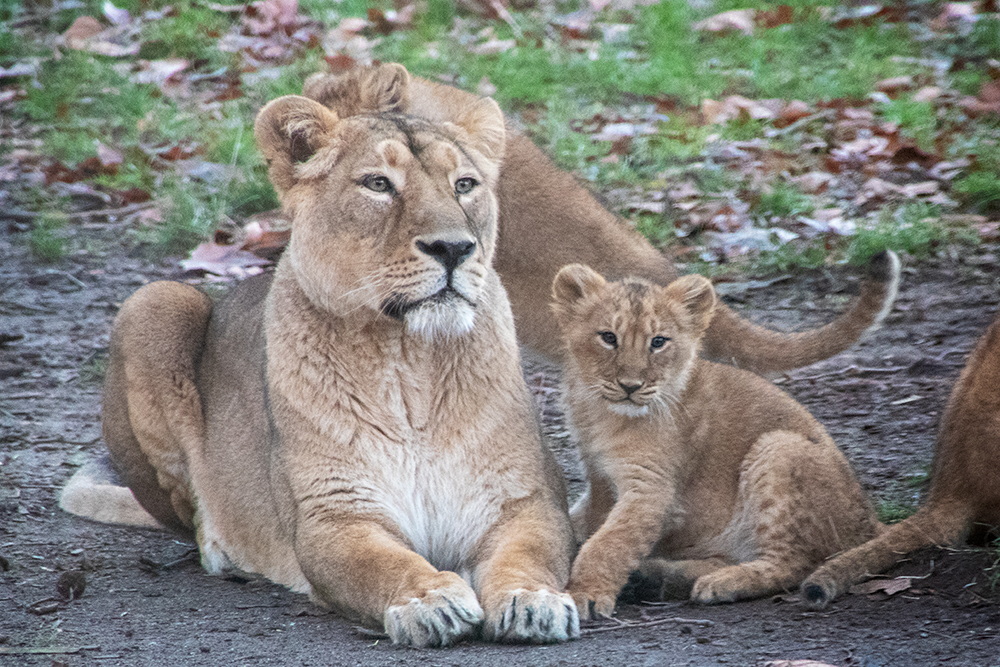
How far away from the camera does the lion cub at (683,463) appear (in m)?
3.56

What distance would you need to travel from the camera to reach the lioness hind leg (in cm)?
425

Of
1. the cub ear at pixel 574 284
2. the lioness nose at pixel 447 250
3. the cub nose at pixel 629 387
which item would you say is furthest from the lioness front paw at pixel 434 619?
the cub ear at pixel 574 284

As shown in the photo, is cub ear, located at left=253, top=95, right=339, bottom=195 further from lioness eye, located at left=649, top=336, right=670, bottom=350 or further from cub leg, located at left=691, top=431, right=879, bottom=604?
cub leg, located at left=691, top=431, right=879, bottom=604

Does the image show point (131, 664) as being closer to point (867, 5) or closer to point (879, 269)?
point (879, 269)

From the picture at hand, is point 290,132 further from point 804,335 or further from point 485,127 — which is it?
point 804,335

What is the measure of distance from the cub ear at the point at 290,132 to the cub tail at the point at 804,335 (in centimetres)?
187

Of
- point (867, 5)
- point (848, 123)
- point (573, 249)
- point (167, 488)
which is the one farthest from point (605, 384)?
point (867, 5)

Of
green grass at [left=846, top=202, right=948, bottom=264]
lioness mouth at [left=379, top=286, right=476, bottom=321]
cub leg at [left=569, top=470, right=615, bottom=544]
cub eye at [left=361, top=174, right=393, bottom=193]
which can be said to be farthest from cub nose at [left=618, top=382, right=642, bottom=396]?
green grass at [left=846, top=202, right=948, bottom=264]

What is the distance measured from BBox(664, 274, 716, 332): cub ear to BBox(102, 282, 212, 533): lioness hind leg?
1693 millimetres

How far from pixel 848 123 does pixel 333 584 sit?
18.7ft

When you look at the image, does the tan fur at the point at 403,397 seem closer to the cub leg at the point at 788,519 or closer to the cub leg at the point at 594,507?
the cub leg at the point at 594,507

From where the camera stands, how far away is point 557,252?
5074 millimetres

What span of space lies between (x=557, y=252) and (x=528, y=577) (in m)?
2.10

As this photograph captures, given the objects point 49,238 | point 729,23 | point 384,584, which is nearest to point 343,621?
point 384,584
